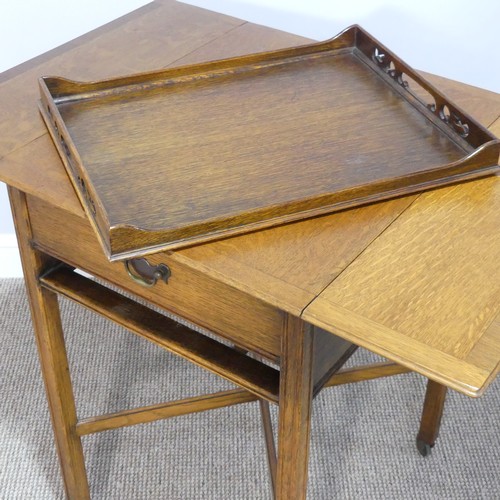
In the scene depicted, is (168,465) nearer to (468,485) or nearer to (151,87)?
(468,485)

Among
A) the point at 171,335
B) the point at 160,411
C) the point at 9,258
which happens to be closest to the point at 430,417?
the point at 160,411

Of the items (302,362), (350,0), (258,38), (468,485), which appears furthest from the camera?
(350,0)

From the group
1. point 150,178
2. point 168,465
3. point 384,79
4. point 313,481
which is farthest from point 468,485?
point 150,178

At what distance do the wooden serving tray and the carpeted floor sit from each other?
0.73 m

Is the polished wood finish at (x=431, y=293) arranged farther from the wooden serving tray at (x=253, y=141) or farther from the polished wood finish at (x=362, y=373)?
the polished wood finish at (x=362, y=373)

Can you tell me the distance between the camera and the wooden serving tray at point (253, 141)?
91 cm

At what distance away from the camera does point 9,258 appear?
1986mm

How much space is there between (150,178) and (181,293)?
13cm

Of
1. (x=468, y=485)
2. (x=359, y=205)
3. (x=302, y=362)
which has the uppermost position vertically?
(x=359, y=205)

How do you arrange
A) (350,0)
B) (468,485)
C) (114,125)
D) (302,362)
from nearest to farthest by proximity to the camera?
(302,362), (114,125), (468,485), (350,0)

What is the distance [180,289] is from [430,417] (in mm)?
747

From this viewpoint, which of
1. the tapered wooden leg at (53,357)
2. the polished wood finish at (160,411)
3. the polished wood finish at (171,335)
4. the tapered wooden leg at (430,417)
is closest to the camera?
the polished wood finish at (171,335)

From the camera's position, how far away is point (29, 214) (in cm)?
109

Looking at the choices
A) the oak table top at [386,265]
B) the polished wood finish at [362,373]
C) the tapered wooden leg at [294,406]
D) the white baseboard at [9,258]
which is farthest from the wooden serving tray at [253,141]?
the white baseboard at [9,258]
